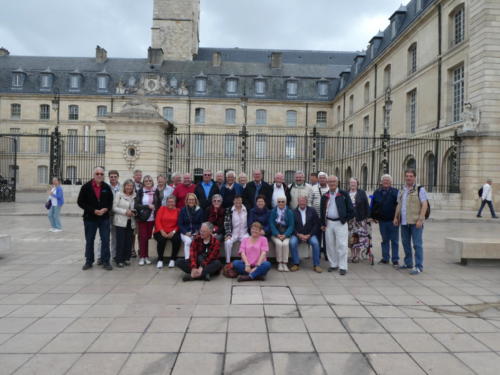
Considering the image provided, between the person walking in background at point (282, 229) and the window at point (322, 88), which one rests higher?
the window at point (322, 88)

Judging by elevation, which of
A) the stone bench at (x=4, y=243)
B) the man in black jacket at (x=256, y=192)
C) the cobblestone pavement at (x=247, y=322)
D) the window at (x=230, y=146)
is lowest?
the cobblestone pavement at (x=247, y=322)

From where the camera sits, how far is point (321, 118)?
39938 mm

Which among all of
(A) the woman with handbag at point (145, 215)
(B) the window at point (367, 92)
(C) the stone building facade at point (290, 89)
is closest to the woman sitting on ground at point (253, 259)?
(A) the woman with handbag at point (145, 215)

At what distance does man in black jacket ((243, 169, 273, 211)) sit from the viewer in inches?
264

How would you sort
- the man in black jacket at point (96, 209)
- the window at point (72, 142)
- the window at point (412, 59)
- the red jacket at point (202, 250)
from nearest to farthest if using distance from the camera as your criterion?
the red jacket at point (202, 250), the man in black jacket at point (96, 209), the window at point (412, 59), the window at point (72, 142)

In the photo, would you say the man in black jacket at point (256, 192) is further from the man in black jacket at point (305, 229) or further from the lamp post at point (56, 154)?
the lamp post at point (56, 154)

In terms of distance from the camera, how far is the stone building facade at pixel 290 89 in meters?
15.9

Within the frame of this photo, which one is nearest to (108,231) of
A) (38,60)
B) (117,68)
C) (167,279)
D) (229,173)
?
(167,279)

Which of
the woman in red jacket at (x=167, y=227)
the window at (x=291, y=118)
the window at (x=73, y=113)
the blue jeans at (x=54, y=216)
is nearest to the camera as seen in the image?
the woman in red jacket at (x=167, y=227)

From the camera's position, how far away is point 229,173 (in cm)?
684

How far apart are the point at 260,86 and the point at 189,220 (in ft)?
116

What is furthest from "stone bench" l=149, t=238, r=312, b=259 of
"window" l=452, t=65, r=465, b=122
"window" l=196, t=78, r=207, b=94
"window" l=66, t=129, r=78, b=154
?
"window" l=196, t=78, r=207, b=94

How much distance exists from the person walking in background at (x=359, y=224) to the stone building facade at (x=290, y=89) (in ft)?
26.0

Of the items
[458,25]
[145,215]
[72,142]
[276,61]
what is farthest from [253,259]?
[276,61]
